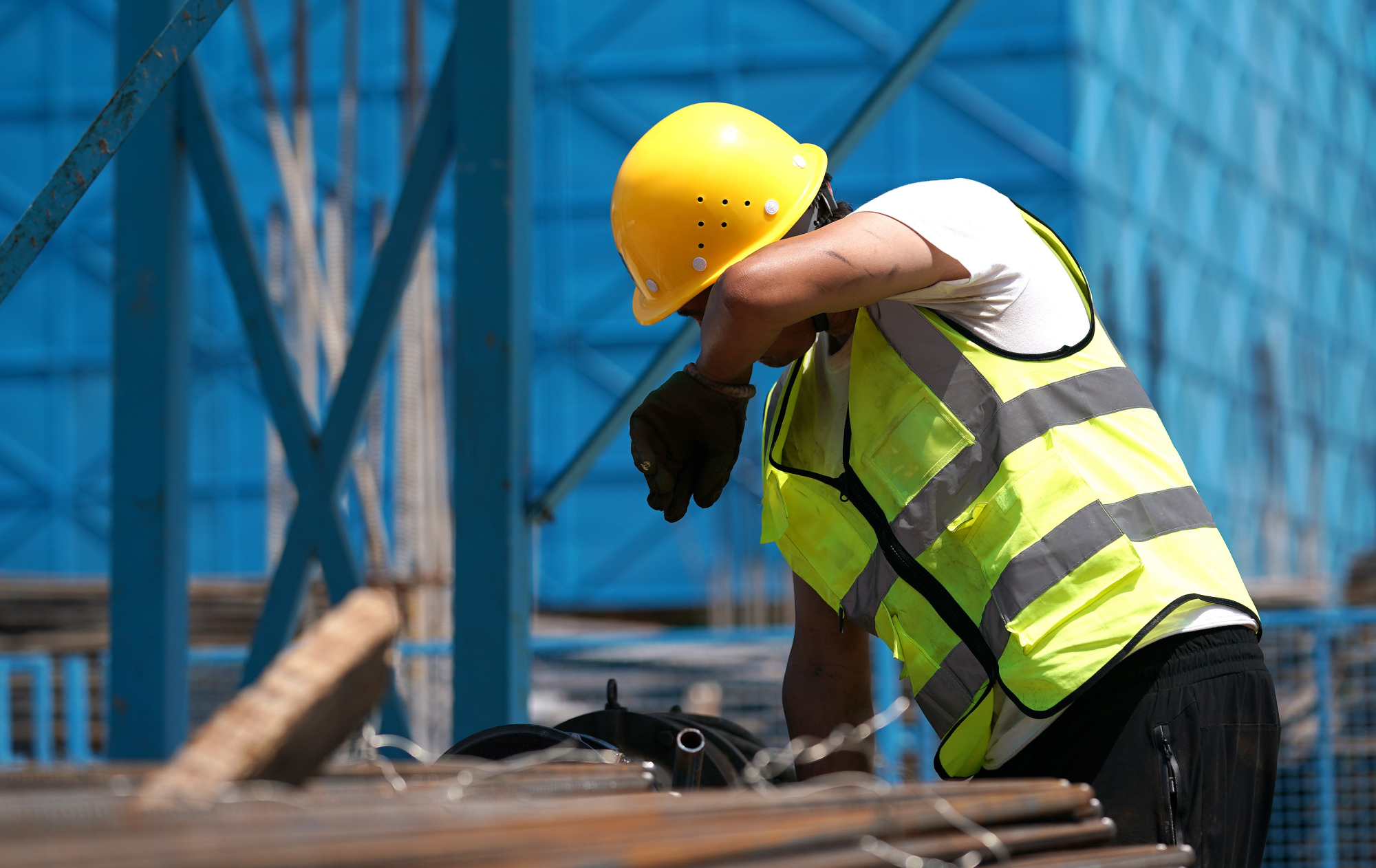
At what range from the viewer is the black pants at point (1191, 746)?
189 cm

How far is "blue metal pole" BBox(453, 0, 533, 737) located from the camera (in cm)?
322

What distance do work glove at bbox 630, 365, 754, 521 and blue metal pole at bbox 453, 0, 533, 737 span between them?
1034mm

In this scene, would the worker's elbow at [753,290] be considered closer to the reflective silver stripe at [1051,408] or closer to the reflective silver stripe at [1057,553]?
the reflective silver stripe at [1051,408]

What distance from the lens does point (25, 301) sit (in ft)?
52.6

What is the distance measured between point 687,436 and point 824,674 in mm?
587

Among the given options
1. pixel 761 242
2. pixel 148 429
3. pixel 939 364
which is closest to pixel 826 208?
pixel 761 242

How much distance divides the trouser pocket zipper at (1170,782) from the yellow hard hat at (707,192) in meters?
0.96

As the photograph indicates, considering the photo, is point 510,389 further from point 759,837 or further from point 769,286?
point 759,837

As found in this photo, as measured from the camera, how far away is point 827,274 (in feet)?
6.09

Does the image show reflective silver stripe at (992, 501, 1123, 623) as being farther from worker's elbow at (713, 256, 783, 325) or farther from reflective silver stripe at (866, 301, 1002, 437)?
worker's elbow at (713, 256, 783, 325)

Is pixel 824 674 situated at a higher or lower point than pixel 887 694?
higher

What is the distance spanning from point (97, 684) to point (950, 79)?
32.2ft

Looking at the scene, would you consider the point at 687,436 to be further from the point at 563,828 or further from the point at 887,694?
the point at 887,694

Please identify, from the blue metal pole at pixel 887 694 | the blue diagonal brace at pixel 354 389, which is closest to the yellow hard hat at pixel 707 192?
the blue diagonal brace at pixel 354 389
